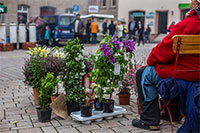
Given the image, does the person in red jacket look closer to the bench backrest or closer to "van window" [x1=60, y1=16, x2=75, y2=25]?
the bench backrest

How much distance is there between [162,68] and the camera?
11.3 ft

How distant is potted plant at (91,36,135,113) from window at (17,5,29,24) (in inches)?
1030

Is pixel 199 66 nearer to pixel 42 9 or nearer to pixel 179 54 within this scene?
pixel 179 54

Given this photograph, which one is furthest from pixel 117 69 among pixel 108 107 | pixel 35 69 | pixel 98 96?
pixel 35 69

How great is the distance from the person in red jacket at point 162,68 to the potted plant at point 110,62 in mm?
524

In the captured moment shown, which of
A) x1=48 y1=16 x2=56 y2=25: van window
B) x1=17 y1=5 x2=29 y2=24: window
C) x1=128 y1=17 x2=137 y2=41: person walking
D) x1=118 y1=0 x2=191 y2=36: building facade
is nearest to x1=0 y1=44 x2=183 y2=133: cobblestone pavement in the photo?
x1=48 y1=16 x2=56 y2=25: van window

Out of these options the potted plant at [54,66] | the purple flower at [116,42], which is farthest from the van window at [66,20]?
the purple flower at [116,42]

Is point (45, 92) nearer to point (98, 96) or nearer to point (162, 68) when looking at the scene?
point (98, 96)

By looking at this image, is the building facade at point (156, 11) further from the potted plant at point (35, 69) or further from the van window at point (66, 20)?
the potted plant at point (35, 69)

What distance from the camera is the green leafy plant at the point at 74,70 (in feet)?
14.2

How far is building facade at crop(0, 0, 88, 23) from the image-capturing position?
2808cm

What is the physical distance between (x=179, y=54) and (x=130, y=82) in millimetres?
1749

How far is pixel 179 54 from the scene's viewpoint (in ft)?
10.8

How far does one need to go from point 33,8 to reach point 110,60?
2723 centimetres
